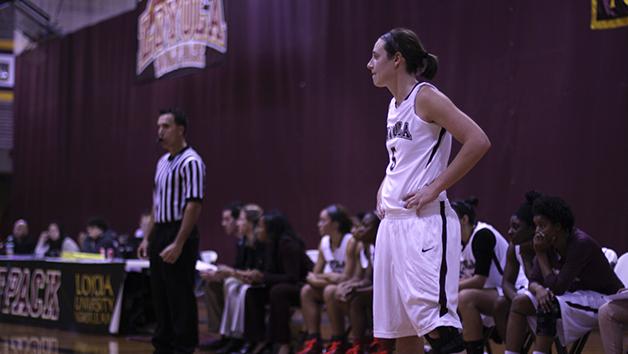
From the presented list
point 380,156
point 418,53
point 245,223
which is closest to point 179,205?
→ point 245,223

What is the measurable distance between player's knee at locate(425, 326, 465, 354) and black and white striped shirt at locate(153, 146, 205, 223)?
2996 millimetres

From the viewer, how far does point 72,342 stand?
7.74 meters

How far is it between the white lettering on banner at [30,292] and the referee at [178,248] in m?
3.05

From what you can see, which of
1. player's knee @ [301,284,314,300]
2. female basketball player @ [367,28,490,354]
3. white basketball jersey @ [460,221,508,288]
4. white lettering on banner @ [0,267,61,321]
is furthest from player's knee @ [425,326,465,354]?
white lettering on banner @ [0,267,61,321]

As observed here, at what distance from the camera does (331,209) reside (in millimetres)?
7055

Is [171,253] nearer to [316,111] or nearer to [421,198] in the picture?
[421,198]

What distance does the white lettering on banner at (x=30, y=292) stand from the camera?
8.90 metres

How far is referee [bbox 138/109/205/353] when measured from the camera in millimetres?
5941

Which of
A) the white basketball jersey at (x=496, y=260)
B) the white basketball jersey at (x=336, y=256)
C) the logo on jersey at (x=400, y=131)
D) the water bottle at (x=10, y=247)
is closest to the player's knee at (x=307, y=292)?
the white basketball jersey at (x=336, y=256)

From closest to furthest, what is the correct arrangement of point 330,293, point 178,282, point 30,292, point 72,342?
point 178,282 → point 330,293 → point 72,342 → point 30,292

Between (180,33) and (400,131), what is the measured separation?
26.0 ft

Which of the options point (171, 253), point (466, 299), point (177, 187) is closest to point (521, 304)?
point (466, 299)

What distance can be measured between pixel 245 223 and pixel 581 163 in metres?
2.88

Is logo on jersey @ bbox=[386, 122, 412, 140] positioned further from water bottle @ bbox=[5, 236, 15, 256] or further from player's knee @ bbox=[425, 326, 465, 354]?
water bottle @ bbox=[5, 236, 15, 256]
